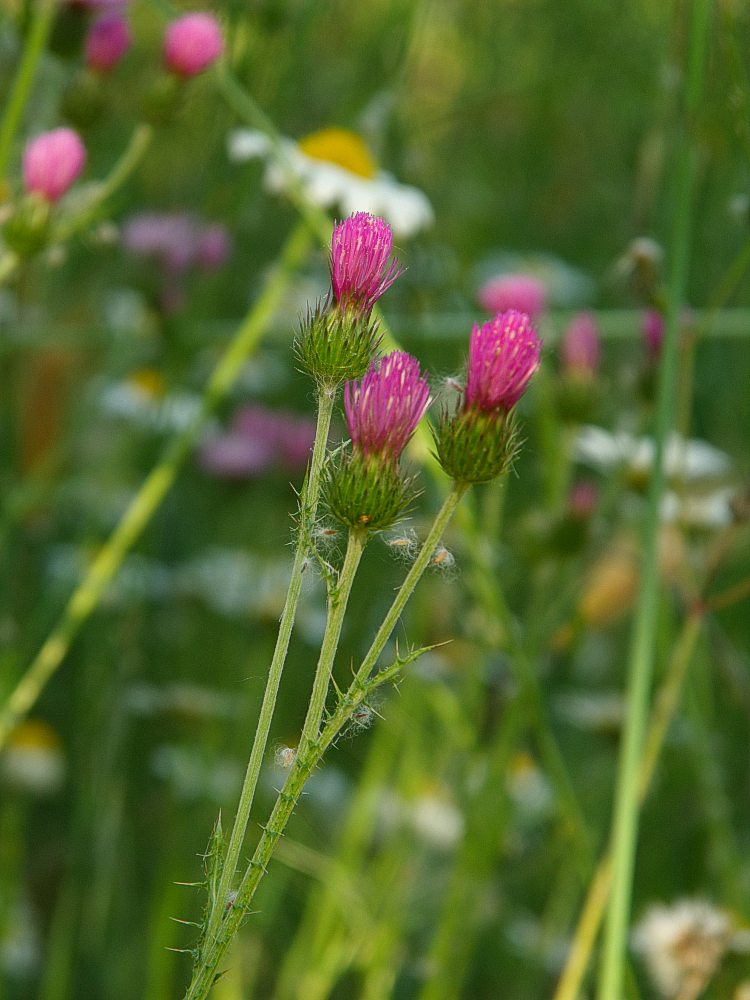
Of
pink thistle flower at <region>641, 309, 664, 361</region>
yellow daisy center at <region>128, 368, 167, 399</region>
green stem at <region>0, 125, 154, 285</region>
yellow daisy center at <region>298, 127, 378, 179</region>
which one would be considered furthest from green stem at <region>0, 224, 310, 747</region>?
yellow daisy center at <region>128, 368, 167, 399</region>

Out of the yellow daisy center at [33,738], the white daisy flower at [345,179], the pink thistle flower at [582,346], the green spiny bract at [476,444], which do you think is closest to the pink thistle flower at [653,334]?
the pink thistle flower at [582,346]

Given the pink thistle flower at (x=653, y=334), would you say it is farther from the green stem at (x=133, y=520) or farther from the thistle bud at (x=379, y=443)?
the thistle bud at (x=379, y=443)

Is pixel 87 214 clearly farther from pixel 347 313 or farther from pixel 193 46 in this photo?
pixel 347 313

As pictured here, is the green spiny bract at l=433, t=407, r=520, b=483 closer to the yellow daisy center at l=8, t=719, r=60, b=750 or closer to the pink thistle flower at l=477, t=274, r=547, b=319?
the pink thistle flower at l=477, t=274, r=547, b=319

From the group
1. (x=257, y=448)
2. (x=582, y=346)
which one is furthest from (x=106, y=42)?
(x=257, y=448)

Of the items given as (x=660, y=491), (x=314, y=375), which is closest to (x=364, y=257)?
(x=314, y=375)

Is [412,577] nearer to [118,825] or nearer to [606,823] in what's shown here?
[118,825]
